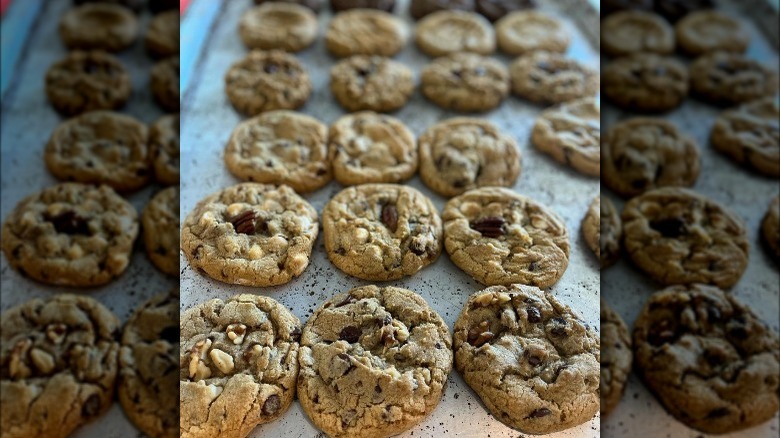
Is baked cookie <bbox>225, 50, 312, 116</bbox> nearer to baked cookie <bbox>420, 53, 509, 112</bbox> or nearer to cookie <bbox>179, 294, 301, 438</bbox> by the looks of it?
baked cookie <bbox>420, 53, 509, 112</bbox>

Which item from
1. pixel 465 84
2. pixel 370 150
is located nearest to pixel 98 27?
pixel 370 150

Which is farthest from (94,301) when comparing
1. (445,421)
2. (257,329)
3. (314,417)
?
(445,421)

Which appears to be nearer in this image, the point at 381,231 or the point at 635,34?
the point at 381,231

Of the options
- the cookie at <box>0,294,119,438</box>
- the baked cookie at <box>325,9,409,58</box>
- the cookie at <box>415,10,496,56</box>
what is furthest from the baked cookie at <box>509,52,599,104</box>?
the cookie at <box>0,294,119,438</box>

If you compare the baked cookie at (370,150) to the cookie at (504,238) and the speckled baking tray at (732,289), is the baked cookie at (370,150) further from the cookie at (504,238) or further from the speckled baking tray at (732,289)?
the speckled baking tray at (732,289)

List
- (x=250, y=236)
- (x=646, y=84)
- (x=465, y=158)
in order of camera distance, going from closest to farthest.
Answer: (x=250, y=236) < (x=465, y=158) < (x=646, y=84)

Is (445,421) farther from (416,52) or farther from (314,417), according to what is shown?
(416,52)

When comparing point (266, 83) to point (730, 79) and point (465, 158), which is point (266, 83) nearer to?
point (465, 158)

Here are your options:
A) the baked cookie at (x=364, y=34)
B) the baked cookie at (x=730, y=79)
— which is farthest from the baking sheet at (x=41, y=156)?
the baked cookie at (x=730, y=79)
